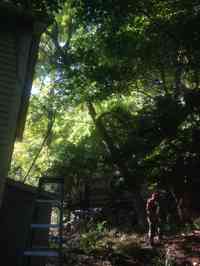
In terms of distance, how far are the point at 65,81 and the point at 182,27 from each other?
17.5 ft

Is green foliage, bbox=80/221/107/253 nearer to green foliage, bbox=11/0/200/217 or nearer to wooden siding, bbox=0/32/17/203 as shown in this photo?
green foliage, bbox=11/0/200/217

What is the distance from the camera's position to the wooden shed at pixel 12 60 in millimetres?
4805

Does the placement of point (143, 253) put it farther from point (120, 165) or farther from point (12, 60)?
point (12, 60)

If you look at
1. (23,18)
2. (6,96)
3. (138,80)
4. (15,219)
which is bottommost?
(15,219)

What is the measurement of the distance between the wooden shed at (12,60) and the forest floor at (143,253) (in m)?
4.41

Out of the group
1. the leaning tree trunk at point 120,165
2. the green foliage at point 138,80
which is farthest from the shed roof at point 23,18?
the leaning tree trunk at point 120,165

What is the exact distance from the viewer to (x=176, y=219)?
1167cm

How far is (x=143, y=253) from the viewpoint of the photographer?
841 cm

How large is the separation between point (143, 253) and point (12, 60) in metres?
6.14

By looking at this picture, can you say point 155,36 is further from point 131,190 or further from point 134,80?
point 131,190

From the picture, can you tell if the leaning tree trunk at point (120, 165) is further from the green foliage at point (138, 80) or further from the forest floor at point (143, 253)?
the forest floor at point (143, 253)

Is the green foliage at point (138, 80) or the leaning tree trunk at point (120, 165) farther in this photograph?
the leaning tree trunk at point (120, 165)

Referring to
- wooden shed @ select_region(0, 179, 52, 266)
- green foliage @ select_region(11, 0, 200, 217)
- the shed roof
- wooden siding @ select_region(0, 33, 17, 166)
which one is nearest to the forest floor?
wooden shed @ select_region(0, 179, 52, 266)

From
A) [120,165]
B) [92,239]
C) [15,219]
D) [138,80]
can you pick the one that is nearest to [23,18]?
[15,219]
